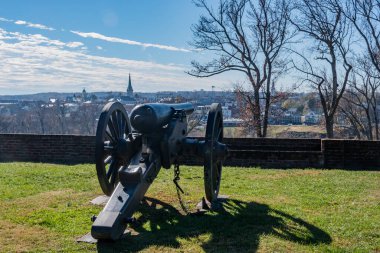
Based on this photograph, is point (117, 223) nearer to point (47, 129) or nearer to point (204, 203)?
point (204, 203)

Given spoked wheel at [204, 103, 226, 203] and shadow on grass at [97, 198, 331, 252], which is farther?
spoked wheel at [204, 103, 226, 203]

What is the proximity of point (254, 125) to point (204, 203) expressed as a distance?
14.3 metres

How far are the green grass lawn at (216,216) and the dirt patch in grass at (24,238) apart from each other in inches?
0.4

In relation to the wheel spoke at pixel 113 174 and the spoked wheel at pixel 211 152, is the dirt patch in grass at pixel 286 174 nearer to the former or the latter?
the spoked wheel at pixel 211 152

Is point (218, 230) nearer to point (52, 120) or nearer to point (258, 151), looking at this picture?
point (258, 151)

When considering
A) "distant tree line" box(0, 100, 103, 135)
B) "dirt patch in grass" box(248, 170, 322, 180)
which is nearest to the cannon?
"dirt patch in grass" box(248, 170, 322, 180)

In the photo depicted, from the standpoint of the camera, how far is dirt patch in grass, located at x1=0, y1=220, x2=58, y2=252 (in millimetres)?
4641

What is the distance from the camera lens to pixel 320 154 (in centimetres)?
1102

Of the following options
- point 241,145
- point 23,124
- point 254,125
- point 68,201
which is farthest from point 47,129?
point 68,201

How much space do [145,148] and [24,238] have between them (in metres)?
1.85

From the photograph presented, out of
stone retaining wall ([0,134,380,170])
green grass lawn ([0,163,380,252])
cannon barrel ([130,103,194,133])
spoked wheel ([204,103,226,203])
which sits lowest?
green grass lawn ([0,163,380,252])

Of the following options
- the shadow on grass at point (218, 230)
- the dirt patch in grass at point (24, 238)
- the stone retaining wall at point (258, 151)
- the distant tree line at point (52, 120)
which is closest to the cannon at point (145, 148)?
the shadow on grass at point (218, 230)

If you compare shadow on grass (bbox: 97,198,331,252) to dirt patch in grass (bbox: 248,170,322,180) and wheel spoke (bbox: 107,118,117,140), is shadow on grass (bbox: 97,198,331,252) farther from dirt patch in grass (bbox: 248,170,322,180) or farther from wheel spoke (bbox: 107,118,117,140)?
dirt patch in grass (bbox: 248,170,322,180)

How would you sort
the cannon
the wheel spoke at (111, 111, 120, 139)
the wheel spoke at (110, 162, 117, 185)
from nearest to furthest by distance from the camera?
the cannon, the wheel spoke at (110, 162, 117, 185), the wheel spoke at (111, 111, 120, 139)
